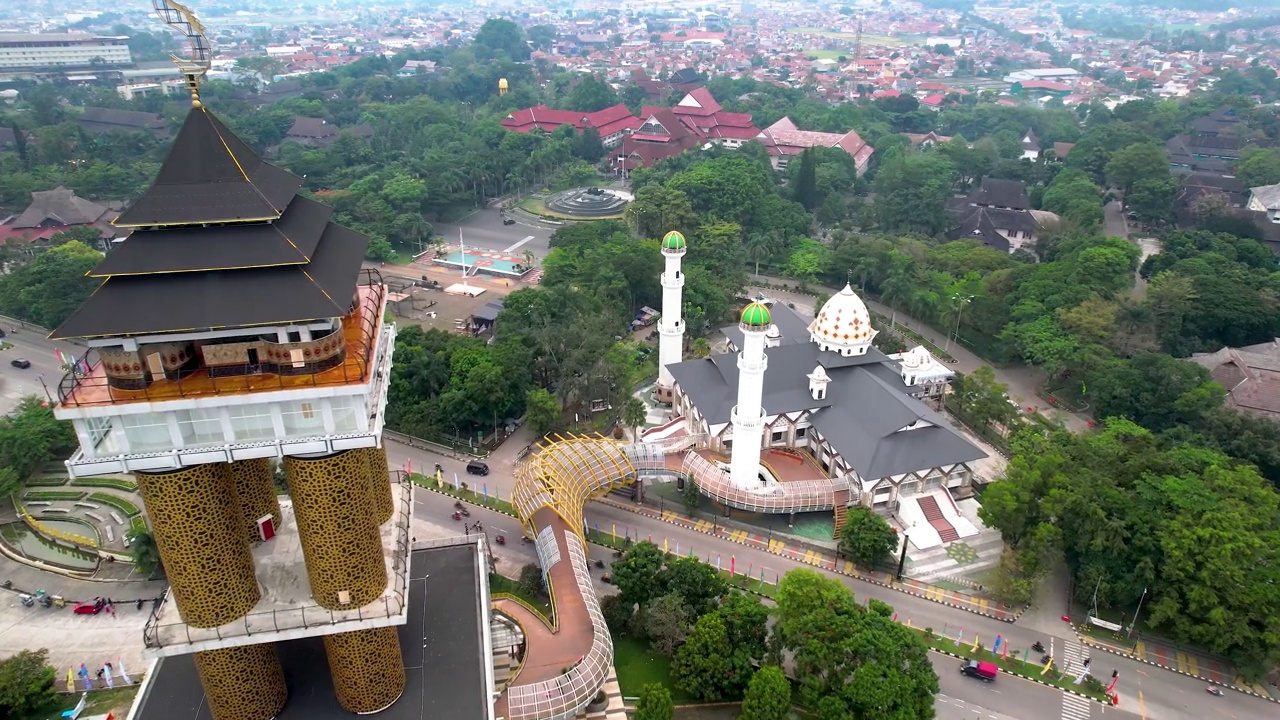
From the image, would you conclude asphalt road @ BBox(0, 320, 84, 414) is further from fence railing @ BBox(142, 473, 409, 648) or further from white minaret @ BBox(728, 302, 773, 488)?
white minaret @ BBox(728, 302, 773, 488)

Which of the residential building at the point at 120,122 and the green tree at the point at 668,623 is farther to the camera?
the residential building at the point at 120,122

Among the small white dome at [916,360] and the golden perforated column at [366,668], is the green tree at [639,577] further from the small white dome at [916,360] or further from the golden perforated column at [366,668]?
the small white dome at [916,360]

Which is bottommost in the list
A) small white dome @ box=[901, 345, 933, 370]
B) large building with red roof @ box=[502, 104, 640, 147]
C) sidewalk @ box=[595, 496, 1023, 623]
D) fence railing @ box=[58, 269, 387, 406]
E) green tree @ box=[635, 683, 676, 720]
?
sidewalk @ box=[595, 496, 1023, 623]

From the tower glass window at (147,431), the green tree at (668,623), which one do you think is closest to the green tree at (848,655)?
the green tree at (668,623)

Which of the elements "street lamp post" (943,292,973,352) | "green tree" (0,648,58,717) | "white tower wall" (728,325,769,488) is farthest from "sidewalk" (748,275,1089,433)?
"green tree" (0,648,58,717)

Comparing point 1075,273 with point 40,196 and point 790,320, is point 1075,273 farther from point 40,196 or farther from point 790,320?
point 40,196

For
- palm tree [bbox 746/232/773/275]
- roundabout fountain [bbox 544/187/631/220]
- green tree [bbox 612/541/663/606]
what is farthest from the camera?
roundabout fountain [bbox 544/187/631/220]
